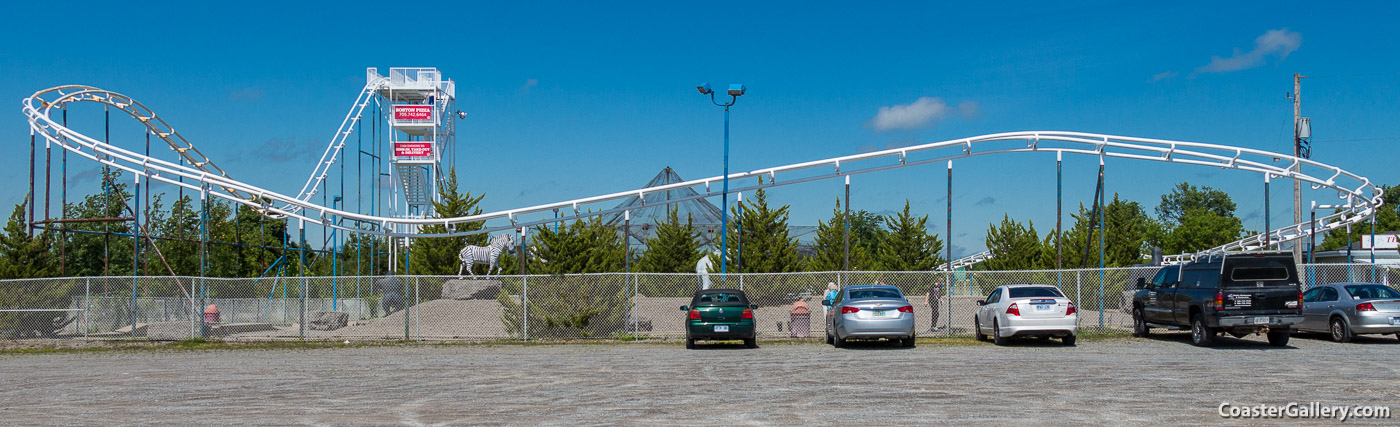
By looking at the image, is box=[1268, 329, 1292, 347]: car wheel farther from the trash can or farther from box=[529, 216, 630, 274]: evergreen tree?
box=[529, 216, 630, 274]: evergreen tree

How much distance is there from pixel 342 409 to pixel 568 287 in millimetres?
13379

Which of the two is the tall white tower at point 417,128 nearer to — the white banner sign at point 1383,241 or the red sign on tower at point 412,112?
the red sign on tower at point 412,112

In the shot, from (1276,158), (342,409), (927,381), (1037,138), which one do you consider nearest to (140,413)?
(342,409)

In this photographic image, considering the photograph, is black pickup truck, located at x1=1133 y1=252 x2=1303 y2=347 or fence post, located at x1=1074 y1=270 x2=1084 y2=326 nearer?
black pickup truck, located at x1=1133 y1=252 x2=1303 y2=347

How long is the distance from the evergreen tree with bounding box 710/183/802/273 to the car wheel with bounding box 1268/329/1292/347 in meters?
27.5

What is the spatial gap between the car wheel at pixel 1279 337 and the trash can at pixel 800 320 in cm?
979

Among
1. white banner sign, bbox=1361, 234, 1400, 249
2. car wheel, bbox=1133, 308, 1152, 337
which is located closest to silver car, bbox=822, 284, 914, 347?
car wheel, bbox=1133, 308, 1152, 337

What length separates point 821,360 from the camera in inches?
713

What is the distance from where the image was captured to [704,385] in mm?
13992

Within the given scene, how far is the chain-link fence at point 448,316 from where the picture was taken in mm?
24453

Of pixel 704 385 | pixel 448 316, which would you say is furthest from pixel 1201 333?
pixel 448 316

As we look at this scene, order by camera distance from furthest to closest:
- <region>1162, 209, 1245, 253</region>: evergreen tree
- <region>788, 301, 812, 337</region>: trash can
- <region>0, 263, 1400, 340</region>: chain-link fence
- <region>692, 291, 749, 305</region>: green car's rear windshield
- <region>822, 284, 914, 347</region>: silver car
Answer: <region>1162, 209, 1245, 253</region>: evergreen tree, <region>788, 301, 812, 337</region>: trash can, <region>0, 263, 1400, 340</region>: chain-link fence, <region>692, 291, 749, 305</region>: green car's rear windshield, <region>822, 284, 914, 347</region>: silver car

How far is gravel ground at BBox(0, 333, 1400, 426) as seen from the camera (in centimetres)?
1111

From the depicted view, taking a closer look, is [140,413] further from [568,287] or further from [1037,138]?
[1037,138]
